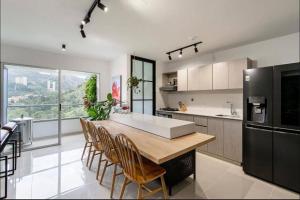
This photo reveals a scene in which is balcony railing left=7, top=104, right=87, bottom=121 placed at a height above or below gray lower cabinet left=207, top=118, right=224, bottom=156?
above

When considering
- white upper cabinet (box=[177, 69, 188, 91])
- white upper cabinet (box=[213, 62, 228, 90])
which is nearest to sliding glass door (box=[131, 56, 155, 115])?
white upper cabinet (box=[177, 69, 188, 91])

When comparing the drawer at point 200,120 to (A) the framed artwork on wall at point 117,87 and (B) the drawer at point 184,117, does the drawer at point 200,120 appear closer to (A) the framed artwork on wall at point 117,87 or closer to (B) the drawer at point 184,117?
(B) the drawer at point 184,117

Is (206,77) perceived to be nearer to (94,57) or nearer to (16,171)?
(94,57)

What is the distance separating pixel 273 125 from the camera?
2215 millimetres

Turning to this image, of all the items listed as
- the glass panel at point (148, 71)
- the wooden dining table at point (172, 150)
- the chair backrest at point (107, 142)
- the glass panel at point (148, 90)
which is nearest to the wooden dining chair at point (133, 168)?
the wooden dining table at point (172, 150)

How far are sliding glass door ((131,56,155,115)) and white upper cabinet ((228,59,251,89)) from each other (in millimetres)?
2281

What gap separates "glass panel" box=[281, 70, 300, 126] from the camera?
6.73ft

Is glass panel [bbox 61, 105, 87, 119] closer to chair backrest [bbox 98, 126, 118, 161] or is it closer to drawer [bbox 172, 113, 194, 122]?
drawer [bbox 172, 113, 194, 122]

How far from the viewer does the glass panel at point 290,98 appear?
80.8 inches

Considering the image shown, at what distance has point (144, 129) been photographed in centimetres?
238

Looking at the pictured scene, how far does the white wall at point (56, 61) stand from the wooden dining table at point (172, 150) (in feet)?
10.1

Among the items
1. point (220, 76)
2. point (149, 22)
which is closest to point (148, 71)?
point (220, 76)

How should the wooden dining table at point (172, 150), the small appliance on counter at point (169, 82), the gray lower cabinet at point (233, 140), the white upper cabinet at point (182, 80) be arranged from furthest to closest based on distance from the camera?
the small appliance on counter at point (169, 82) → the white upper cabinet at point (182, 80) → the gray lower cabinet at point (233, 140) → the wooden dining table at point (172, 150)

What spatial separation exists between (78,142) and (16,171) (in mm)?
1612
